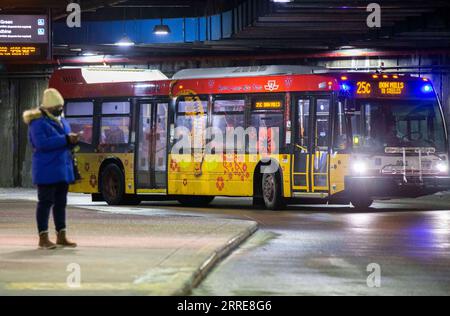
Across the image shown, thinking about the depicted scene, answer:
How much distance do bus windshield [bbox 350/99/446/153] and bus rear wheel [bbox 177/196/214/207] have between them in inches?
208

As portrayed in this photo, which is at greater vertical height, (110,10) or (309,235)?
(110,10)

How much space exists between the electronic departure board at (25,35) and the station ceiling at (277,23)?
41cm

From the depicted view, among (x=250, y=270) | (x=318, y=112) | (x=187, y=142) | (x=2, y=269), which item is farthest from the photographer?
(x=187, y=142)

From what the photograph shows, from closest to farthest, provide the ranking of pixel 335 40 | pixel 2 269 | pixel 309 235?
pixel 2 269, pixel 309 235, pixel 335 40

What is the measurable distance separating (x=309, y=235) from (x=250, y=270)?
4.95 meters

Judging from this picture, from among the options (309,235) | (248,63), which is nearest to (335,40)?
(248,63)

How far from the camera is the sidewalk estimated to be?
1020 cm

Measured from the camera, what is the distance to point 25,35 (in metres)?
28.6

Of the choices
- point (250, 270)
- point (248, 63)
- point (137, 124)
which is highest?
point (248, 63)

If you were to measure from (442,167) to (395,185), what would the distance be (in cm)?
115

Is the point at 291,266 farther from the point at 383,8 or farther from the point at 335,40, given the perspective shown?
the point at 335,40

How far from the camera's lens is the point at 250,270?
12.4 m

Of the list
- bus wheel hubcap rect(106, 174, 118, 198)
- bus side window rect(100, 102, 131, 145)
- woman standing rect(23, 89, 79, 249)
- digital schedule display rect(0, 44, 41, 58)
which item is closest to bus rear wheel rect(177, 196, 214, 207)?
bus wheel hubcap rect(106, 174, 118, 198)

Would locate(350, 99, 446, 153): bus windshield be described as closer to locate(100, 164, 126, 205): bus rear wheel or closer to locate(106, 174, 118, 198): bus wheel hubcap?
locate(100, 164, 126, 205): bus rear wheel
